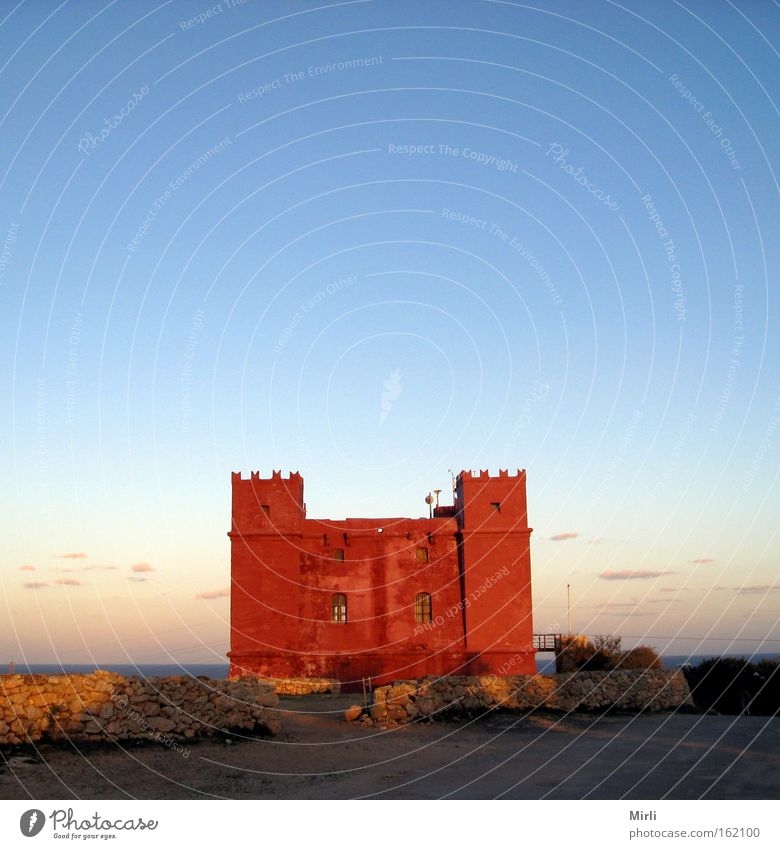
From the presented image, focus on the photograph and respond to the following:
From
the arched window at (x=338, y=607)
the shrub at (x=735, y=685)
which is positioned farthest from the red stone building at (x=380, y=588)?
the shrub at (x=735, y=685)

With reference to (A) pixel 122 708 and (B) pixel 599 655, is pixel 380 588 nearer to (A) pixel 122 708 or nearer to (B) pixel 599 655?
(B) pixel 599 655

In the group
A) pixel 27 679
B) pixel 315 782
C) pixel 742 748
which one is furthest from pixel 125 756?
pixel 742 748

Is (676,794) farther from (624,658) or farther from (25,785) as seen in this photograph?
(624,658)

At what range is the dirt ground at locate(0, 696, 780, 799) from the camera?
10.5 meters

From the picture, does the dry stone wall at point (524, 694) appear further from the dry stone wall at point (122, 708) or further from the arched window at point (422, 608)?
the arched window at point (422, 608)

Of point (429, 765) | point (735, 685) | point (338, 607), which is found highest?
point (338, 607)

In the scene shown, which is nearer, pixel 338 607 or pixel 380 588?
pixel 338 607

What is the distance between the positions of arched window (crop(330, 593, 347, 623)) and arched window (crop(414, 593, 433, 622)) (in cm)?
271

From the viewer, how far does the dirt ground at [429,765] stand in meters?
10.5

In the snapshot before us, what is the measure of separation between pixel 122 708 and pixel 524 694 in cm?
897

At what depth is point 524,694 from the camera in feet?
61.6

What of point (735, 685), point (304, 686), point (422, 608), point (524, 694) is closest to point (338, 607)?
point (422, 608)

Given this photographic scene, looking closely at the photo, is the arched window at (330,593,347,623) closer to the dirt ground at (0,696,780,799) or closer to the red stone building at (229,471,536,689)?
the red stone building at (229,471,536,689)

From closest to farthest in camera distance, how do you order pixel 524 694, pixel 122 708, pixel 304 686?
pixel 122 708 < pixel 524 694 < pixel 304 686
